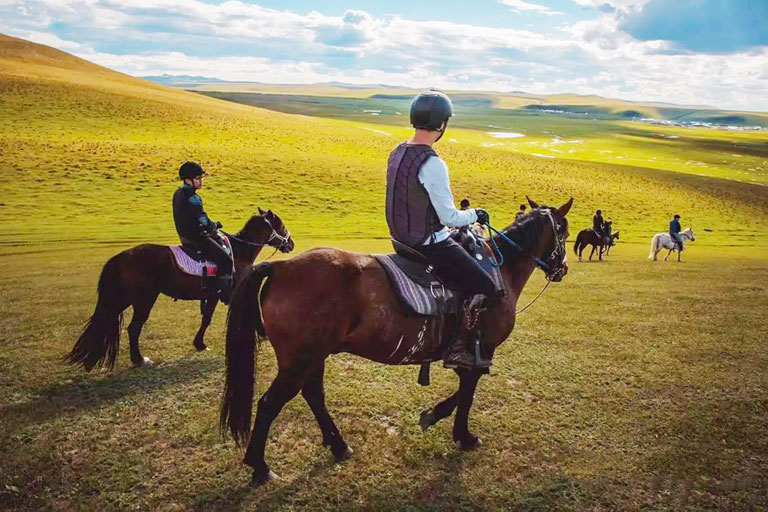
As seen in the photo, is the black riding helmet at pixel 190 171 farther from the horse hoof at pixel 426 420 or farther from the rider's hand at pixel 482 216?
the horse hoof at pixel 426 420

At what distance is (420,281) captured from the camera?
6.27 m

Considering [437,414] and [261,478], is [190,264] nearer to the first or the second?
[261,478]

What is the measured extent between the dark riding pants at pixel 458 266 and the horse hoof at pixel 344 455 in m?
2.62

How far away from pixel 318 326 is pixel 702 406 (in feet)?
21.1

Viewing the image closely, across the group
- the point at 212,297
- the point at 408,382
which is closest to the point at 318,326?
the point at 408,382

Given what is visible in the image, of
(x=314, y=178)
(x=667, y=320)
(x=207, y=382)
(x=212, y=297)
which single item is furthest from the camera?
(x=314, y=178)

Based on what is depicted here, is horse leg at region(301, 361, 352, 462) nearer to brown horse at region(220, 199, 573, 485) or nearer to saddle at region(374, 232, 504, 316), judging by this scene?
brown horse at region(220, 199, 573, 485)

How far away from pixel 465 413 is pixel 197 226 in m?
6.14

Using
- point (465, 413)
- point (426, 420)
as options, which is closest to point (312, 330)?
point (426, 420)

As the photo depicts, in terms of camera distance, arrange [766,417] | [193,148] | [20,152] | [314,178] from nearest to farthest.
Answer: [766,417]
[20,152]
[314,178]
[193,148]

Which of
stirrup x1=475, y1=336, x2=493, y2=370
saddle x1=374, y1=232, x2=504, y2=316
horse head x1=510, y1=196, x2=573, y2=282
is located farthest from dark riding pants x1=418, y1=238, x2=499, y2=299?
horse head x1=510, y1=196, x2=573, y2=282

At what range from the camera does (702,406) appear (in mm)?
7980

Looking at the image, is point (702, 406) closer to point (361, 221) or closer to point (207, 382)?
point (207, 382)

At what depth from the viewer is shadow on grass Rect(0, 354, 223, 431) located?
7.29m
